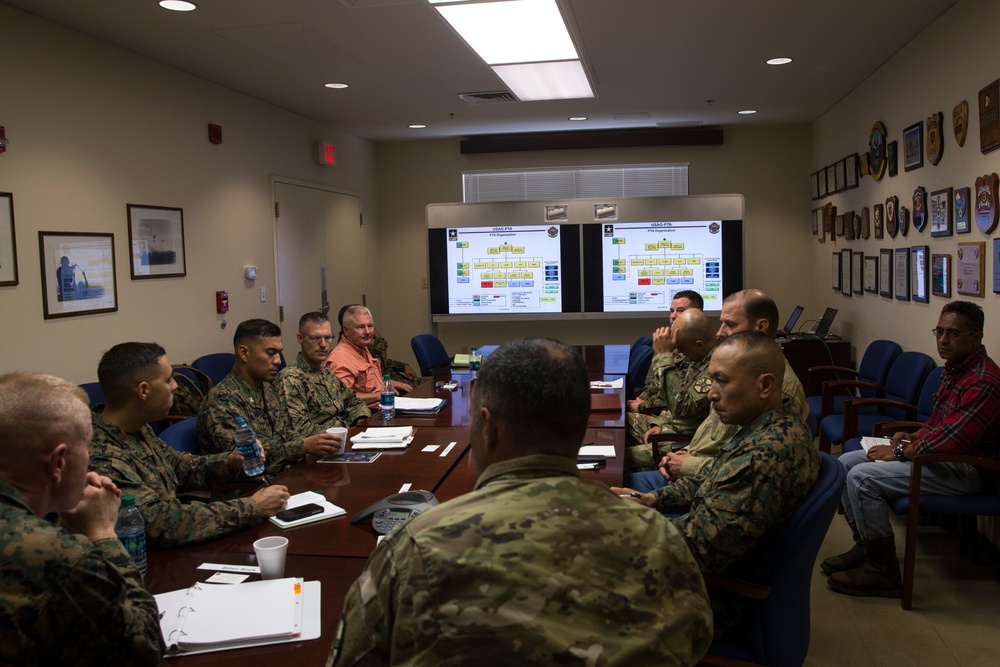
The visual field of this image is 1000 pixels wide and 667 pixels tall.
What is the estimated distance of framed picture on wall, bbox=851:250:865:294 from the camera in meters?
6.45

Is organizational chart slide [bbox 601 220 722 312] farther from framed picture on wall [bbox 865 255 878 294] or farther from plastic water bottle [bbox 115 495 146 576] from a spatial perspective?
plastic water bottle [bbox 115 495 146 576]

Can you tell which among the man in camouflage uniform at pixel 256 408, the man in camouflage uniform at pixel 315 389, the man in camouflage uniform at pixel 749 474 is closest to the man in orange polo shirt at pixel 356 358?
the man in camouflage uniform at pixel 315 389

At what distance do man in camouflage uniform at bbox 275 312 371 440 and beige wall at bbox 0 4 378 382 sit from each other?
4.30 feet

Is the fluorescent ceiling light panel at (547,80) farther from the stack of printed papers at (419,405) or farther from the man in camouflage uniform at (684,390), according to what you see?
the stack of printed papers at (419,405)

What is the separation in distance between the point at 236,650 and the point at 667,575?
93cm

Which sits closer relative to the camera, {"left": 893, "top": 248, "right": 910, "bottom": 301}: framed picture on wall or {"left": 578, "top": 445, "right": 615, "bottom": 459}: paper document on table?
{"left": 578, "top": 445, "right": 615, "bottom": 459}: paper document on table

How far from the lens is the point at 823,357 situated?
21.8ft

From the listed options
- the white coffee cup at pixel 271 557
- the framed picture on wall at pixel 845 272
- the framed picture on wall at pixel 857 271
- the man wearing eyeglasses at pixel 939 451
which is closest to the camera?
the white coffee cup at pixel 271 557

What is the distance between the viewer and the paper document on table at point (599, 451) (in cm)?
314

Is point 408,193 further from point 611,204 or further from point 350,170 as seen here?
point 611,204

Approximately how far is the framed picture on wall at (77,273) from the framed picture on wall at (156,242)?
20 centimetres

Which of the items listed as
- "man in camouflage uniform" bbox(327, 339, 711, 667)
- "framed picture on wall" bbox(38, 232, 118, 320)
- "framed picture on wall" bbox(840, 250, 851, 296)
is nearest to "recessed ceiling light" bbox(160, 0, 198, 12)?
"framed picture on wall" bbox(38, 232, 118, 320)

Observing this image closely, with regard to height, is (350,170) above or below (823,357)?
above

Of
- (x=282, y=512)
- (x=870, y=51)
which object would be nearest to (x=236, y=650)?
(x=282, y=512)
